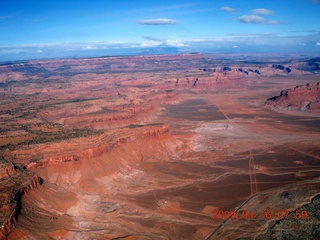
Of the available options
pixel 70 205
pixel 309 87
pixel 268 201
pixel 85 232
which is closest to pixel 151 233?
pixel 85 232

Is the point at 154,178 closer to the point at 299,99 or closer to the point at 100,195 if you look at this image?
the point at 100,195

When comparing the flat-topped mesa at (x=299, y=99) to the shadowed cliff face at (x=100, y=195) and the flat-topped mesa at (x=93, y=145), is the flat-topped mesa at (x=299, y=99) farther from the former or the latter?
the flat-topped mesa at (x=93, y=145)

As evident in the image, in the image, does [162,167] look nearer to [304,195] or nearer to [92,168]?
[92,168]

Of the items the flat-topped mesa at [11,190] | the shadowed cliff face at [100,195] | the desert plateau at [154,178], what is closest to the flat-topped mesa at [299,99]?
the desert plateau at [154,178]
